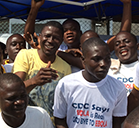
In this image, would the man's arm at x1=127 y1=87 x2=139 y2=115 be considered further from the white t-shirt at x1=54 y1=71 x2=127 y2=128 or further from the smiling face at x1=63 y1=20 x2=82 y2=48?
the smiling face at x1=63 y1=20 x2=82 y2=48

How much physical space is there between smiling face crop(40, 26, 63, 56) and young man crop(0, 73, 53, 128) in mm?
580

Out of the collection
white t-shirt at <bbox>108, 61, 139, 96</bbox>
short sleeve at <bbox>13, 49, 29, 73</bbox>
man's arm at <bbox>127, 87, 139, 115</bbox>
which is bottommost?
man's arm at <bbox>127, 87, 139, 115</bbox>

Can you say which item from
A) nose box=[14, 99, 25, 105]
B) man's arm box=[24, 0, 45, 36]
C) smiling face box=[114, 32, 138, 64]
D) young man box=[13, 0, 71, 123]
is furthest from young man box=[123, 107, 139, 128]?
man's arm box=[24, 0, 45, 36]

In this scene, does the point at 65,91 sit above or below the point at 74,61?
below

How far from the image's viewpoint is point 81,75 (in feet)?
6.62

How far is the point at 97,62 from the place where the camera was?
1.89 meters

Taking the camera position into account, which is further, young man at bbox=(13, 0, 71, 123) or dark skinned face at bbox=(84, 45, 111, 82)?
young man at bbox=(13, 0, 71, 123)

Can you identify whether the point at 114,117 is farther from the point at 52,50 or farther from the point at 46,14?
the point at 46,14

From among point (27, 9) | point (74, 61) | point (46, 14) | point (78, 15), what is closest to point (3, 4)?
point (27, 9)

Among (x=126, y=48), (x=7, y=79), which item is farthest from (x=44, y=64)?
(x=126, y=48)

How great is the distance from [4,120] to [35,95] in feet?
1.52

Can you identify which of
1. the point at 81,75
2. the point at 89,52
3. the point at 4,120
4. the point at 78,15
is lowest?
the point at 4,120

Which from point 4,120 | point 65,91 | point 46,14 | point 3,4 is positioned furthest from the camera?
point 46,14

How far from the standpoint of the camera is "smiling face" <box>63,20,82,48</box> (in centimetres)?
301
